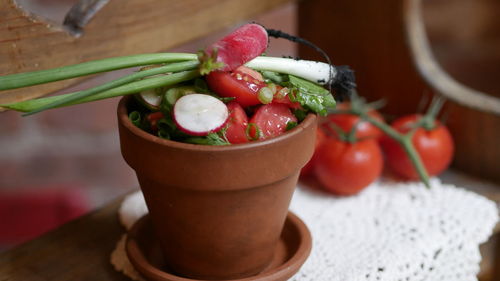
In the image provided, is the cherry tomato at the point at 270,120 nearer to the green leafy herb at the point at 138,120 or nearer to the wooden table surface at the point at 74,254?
the green leafy herb at the point at 138,120

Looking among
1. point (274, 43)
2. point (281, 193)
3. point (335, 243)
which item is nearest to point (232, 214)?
point (281, 193)

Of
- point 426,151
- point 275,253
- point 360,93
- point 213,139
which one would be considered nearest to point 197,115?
point 213,139

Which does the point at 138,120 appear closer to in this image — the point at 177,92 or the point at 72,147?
the point at 177,92

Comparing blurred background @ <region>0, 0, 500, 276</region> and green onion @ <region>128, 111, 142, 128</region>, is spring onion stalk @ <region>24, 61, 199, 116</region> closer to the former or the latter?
green onion @ <region>128, 111, 142, 128</region>

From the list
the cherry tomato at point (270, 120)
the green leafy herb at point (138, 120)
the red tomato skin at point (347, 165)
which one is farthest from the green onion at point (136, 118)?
the red tomato skin at point (347, 165)

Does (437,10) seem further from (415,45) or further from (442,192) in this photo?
(442,192)

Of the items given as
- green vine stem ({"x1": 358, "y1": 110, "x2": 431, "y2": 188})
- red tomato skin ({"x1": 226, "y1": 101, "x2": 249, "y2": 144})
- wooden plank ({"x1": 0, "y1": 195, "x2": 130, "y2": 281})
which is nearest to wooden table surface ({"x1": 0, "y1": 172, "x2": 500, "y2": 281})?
wooden plank ({"x1": 0, "y1": 195, "x2": 130, "y2": 281})

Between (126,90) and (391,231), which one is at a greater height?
(126,90)
